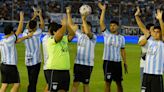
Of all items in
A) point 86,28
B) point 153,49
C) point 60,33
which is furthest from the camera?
point 86,28

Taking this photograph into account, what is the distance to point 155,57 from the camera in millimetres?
10258

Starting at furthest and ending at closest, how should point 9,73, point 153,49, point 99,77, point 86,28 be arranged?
1. point 99,77
2. point 9,73
3. point 86,28
4. point 153,49

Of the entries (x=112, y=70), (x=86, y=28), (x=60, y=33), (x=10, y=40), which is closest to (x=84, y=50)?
(x=86, y=28)

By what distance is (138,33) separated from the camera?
36.4 m

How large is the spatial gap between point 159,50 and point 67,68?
2.10m

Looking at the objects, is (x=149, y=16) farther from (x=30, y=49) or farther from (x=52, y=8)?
(x=30, y=49)

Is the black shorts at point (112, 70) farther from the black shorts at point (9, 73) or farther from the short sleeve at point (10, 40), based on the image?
the short sleeve at point (10, 40)

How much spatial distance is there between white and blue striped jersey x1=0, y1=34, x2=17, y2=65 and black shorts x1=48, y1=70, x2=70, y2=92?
1730 millimetres

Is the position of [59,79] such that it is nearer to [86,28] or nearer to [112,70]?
[86,28]

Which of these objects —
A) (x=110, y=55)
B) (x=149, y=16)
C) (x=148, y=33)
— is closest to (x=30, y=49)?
(x=110, y=55)

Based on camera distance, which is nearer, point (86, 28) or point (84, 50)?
point (86, 28)

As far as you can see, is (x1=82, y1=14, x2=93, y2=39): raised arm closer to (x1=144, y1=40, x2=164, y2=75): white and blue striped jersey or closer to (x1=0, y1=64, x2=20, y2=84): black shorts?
(x1=144, y1=40, x2=164, y2=75): white and blue striped jersey

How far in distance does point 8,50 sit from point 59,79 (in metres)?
2.05

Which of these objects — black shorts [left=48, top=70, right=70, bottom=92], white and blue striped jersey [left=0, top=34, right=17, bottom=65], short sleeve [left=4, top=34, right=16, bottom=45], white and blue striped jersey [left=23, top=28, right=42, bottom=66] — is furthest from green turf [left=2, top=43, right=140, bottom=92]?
black shorts [left=48, top=70, right=70, bottom=92]
